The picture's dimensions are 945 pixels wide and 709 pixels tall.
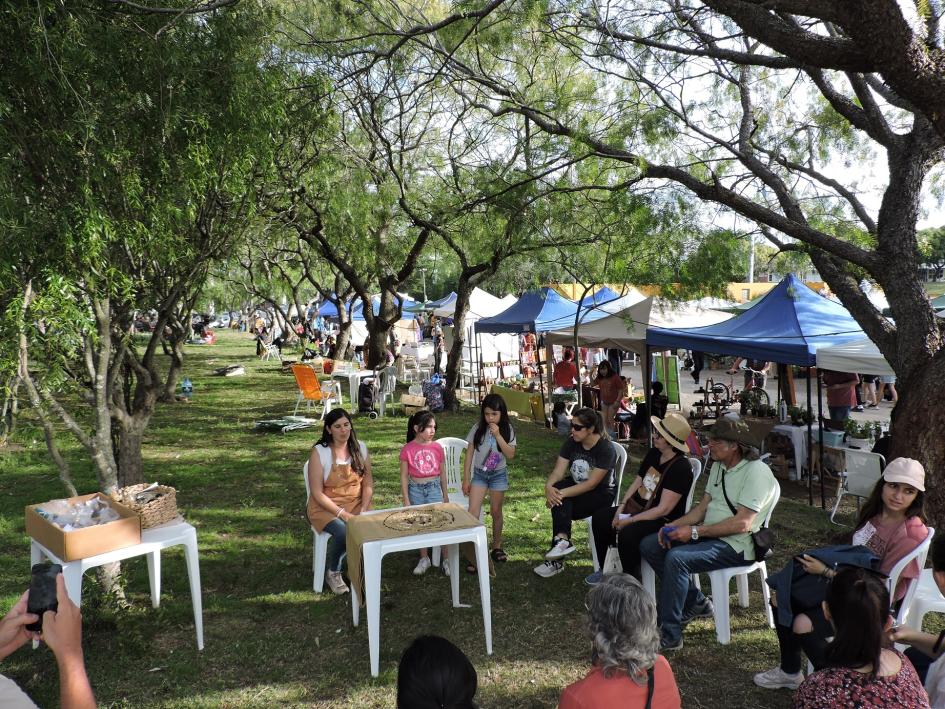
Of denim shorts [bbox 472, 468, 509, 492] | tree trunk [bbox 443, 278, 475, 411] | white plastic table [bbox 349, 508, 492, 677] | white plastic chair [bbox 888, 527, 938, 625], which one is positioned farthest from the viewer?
tree trunk [bbox 443, 278, 475, 411]

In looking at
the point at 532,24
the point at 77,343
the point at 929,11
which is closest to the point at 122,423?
the point at 77,343

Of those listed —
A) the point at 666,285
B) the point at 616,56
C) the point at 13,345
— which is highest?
the point at 616,56

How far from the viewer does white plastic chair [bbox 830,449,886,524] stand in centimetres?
661

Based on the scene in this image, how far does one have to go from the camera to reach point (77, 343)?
4.33 m

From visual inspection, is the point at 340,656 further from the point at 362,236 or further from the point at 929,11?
the point at 362,236

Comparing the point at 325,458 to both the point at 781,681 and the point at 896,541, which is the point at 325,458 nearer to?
the point at 781,681

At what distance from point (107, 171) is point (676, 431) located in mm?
4049

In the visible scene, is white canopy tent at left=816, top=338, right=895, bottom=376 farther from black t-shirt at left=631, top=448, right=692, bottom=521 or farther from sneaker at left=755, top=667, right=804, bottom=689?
sneaker at left=755, top=667, right=804, bottom=689

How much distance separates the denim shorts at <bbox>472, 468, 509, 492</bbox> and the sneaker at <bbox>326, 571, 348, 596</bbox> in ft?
4.04

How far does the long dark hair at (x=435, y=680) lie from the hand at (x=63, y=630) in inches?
37.2

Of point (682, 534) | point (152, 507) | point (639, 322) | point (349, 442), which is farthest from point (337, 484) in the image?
point (639, 322)

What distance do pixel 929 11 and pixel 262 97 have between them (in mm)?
4801

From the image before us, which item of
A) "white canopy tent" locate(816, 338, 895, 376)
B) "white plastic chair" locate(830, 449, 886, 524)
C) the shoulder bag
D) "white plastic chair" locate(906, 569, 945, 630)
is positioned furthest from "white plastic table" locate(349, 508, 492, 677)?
"white canopy tent" locate(816, 338, 895, 376)

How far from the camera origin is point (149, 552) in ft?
13.9
